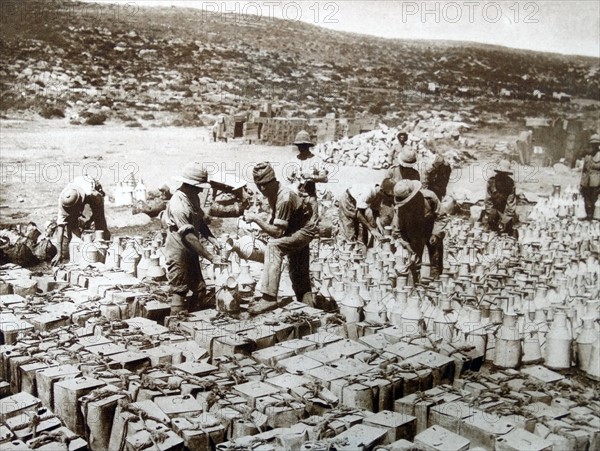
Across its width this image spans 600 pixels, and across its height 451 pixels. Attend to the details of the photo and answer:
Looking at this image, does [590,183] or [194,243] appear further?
[590,183]

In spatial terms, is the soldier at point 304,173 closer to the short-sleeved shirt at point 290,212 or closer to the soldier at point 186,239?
the short-sleeved shirt at point 290,212

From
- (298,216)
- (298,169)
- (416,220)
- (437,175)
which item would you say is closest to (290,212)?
(298,216)

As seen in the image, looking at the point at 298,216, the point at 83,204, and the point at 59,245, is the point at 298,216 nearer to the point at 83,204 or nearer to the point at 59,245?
the point at 83,204

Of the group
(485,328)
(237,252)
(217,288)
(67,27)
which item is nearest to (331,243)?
(237,252)

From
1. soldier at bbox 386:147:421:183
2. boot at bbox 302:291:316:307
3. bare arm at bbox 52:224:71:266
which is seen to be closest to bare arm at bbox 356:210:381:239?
soldier at bbox 386:147:421:183

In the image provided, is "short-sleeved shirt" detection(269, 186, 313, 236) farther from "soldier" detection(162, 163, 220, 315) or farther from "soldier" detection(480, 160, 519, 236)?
"soldier" detection(480, 160, 519, 236)

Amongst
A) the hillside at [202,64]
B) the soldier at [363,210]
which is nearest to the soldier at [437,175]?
the soldier at [363,210]

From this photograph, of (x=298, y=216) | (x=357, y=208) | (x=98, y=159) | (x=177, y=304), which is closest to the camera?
(x=177, y=304)

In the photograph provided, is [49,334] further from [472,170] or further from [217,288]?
[472,170]
